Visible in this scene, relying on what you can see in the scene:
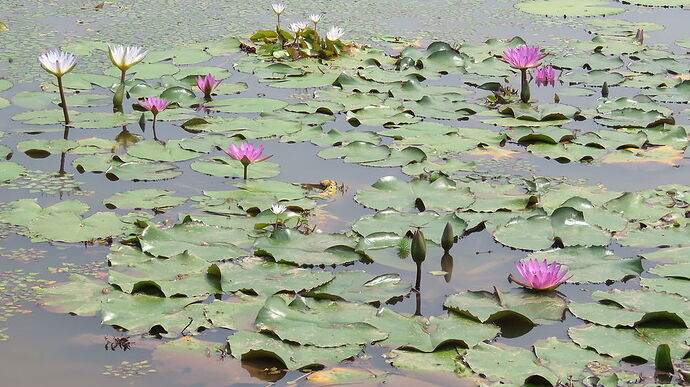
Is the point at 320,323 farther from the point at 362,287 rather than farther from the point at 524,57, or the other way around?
the point at 524,57

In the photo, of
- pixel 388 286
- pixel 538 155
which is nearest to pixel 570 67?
pixel 538 155

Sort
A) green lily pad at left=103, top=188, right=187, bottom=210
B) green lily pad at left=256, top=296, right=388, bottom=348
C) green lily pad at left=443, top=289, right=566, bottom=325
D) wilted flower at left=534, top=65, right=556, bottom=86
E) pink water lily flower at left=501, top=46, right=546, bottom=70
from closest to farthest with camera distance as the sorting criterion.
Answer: green lily pad at left=256, top=296, right=388, bottom=348 < green lily pad at left=443, top=289, right=566, bottom=325 < green lily pad at left=103, top=188, right=187, bottom=210 < pink water lily flower at left=501, top=46, right=546, bottom=70 < wilted flower at left=534, top=65, right=556, bottom=86

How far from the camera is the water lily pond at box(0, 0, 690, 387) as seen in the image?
2.98 meters

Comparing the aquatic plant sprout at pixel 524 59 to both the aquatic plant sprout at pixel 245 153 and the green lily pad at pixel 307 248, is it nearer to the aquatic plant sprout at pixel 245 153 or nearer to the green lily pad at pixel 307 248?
the aquatic plant sprout at pixel 245 153

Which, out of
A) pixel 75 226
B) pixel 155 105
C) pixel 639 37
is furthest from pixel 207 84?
pixel 639 37

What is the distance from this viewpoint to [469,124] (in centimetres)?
555

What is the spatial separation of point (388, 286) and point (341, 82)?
3005 millimetres

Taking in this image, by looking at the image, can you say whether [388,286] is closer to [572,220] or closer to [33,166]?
[572,220]

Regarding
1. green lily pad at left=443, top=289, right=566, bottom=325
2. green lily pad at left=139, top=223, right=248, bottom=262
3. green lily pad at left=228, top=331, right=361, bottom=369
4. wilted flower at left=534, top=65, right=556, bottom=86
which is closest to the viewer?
green lily pad at left=228, top=331, right=361, bottom=369

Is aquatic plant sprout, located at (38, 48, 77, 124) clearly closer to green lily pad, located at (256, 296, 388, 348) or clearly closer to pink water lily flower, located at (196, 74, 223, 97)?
pink water lily flower, located at (196, 74, 223, 97)

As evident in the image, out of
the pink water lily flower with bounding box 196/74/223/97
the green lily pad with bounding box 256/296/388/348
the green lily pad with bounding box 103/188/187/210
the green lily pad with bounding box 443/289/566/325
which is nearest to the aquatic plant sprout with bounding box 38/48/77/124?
the pink water lily flower with bounding box 196/74/223/97

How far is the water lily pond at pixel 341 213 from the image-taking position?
117 inches

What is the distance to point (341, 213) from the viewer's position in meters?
4.16

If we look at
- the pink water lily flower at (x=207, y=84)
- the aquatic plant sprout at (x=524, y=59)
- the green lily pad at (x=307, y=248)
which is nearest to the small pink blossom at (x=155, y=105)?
the pink water lily flower at (x=207, y=84)
